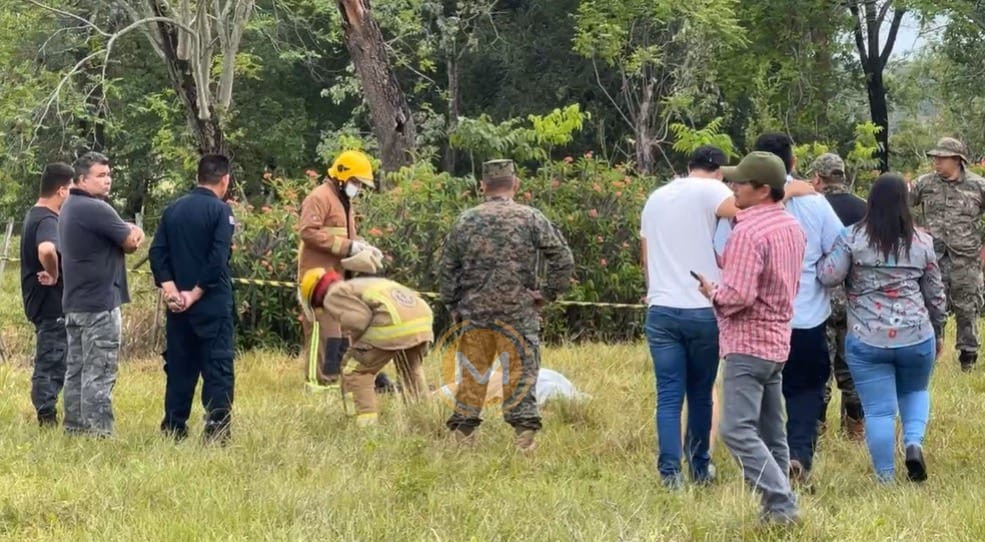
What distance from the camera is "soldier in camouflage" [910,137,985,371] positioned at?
366 inches

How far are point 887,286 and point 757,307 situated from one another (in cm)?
131

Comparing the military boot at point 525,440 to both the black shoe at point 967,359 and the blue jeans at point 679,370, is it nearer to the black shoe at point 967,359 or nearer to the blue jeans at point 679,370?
the blue jeans at point 679,370

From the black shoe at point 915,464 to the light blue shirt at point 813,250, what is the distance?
0.81 m

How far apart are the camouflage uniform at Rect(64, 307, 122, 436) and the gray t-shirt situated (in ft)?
0.27

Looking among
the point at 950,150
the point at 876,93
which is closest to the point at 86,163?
the point at 950,150

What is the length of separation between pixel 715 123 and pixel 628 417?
46.7 ft

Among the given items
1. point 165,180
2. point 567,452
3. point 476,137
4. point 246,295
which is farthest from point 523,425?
point 165,180

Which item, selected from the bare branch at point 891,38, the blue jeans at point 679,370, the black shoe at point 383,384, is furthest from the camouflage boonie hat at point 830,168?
the bare branch at point 891,38

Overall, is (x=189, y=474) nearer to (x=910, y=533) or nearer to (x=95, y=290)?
(x=95, y=290)

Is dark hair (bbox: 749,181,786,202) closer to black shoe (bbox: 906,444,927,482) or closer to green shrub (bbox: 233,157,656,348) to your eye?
black shoe (bbox: 906,444,927,482)

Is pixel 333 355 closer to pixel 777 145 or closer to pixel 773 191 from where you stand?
pixel 777 145

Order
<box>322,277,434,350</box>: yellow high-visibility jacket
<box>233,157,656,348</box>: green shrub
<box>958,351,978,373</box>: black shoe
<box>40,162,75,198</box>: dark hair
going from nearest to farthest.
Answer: <box>322,277,434,350</box>: yellow high-visibility jacket → <box>40,162,75,198</box>: dark hair → <box>958,351,978,373</box>: black shoe → <box>233,157,656,348</box>: green shrub

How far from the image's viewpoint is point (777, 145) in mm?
6031

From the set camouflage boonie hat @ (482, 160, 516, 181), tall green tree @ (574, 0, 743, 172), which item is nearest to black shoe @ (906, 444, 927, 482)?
camouflage boonie hat @ (482, 160, 516, 181)
